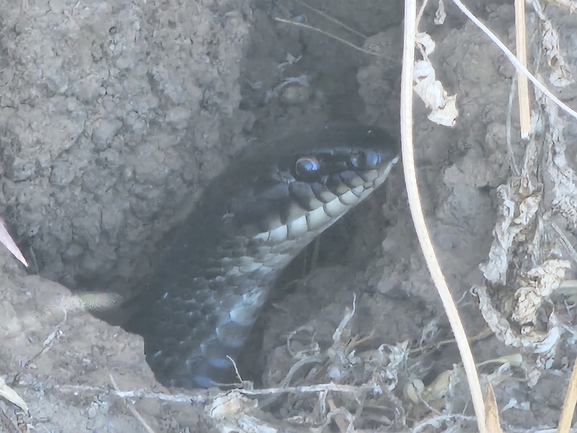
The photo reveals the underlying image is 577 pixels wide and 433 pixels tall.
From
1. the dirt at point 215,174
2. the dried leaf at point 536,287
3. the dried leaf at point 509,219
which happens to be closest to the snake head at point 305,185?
the dirt at point 215,174

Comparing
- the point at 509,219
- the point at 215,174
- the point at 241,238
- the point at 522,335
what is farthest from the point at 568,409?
the point at 215,174

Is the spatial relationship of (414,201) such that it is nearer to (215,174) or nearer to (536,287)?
(536,287)

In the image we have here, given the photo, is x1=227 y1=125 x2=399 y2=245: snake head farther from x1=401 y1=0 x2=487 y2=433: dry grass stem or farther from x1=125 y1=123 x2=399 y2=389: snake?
x1=401 y1=0 x2=487 y2=433: dry grass stem

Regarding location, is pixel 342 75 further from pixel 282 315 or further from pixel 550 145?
pixel 550 145

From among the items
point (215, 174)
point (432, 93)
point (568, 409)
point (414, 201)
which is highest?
point (432, 93)

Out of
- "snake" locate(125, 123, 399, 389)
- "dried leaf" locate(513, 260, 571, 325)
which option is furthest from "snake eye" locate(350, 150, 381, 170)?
"dried leaf" locate(513, 260, 571, 325)

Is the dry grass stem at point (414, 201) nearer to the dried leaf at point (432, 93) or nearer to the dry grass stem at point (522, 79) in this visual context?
the dried leaf at point (432, 93)

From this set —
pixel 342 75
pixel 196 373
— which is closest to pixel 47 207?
pixel 196 373
